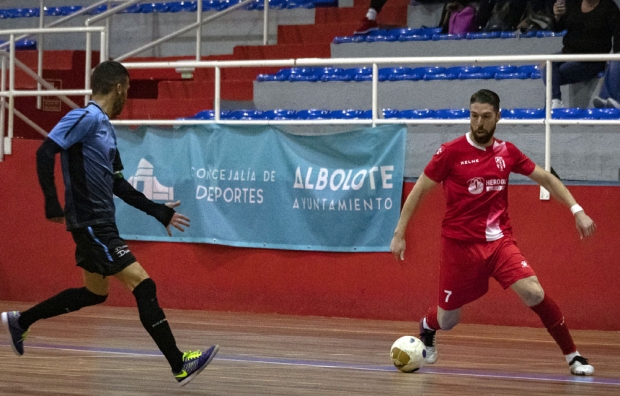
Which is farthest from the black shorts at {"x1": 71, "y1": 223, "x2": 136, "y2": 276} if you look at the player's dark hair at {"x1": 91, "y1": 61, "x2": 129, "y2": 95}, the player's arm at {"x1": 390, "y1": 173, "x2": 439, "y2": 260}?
the player's arm at {"x1": 390, "y1": 173, "x2": 439, "y2": 260}

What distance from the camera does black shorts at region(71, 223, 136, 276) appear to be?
6492 mm

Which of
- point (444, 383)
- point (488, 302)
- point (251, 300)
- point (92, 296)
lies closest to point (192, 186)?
point (251, 300)

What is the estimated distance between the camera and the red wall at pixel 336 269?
32.8ft

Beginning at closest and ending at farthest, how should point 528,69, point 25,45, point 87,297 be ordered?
point 87,297 < point 528,69 < point 25,45

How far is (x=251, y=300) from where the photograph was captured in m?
11.4

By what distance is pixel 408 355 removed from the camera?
7098mm

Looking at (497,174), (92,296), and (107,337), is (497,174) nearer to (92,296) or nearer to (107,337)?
(92,296)

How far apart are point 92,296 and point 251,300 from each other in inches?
174

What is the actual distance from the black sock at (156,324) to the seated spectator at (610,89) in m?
6.18

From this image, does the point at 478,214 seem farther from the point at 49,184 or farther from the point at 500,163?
the point at 49,184

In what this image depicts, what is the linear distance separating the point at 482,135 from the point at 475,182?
1.13 ft

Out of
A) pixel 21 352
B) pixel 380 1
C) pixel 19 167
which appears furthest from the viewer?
pixel 380 1

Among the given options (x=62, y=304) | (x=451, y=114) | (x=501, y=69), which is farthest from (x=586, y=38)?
(x=62, y=304)

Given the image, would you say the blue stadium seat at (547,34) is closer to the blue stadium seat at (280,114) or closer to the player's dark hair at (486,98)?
the blue stadium seat at (280,114)
